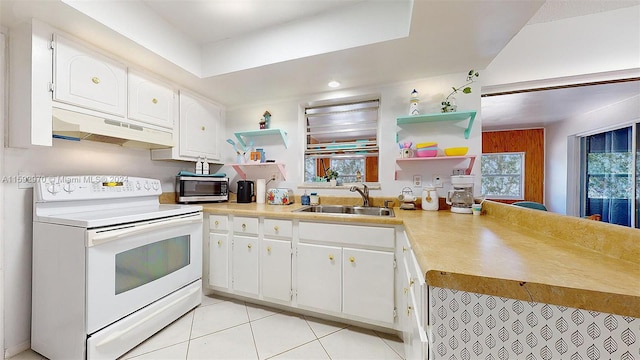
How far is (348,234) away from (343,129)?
1.26 metres

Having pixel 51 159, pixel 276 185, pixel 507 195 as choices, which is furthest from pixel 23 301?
pixel 507 195

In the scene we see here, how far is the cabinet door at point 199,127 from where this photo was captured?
7.43 feet

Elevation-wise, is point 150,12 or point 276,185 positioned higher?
point 150,12

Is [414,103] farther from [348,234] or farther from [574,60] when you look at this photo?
[348,234]

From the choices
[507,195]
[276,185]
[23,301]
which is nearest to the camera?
[23,301]

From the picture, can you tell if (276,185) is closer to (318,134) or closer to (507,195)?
(318,134)

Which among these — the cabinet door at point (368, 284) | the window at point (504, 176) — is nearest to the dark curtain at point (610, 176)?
the cabinet door at point (368, 284)

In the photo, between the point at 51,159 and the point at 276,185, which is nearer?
the point at 51,159

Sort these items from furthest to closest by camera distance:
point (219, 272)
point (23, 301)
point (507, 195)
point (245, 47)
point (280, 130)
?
point (507, 195) → point (280, 130) → point (219, 272) → point (245, 47) → point (23, 301)

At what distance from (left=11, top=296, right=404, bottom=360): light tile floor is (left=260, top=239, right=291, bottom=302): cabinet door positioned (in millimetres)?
200

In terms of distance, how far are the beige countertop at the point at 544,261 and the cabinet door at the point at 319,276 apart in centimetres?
78

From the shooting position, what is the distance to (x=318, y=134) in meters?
2.58

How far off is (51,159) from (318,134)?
2.13 m

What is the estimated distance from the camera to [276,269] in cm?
185
